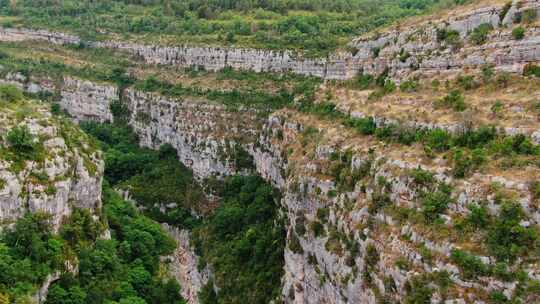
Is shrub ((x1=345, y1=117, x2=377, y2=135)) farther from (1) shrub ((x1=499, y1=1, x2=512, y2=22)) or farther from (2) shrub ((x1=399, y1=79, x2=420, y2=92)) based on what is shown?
(1) shrub ((x1=499, y1=1, x2=512, y2=22))

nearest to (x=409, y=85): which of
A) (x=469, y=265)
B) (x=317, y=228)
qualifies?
(x=317, y=228)

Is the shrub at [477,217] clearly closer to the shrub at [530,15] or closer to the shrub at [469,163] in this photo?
the shrub at [469,163]

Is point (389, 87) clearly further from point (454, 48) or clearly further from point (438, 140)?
point (438, 140)

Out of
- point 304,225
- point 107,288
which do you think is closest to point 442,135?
point 304,225

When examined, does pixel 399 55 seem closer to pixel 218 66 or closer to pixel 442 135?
pixel 442 135

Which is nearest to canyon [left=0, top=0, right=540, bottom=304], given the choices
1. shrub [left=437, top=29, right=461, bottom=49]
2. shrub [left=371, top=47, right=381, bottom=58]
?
shrub [left=371, top=47, right=381, bottom=58]
